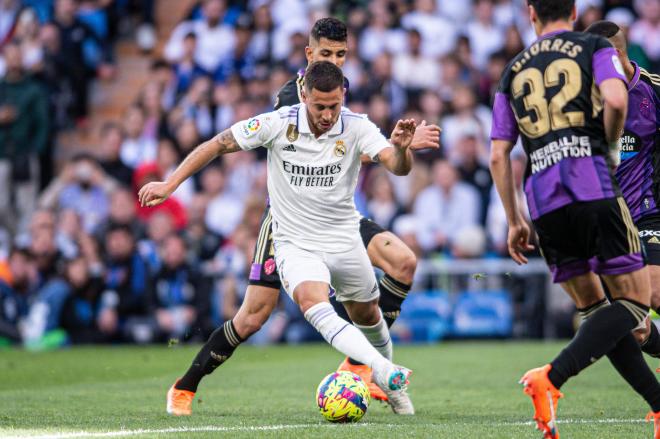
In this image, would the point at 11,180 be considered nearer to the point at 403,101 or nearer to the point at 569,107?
the point at 403,101

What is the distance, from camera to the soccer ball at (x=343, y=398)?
23.7 ft

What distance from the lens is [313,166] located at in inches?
303

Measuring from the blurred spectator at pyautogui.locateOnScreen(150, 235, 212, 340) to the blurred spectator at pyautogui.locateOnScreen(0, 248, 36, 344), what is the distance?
202cm

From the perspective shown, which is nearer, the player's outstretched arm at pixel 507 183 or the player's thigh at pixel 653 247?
the player's outstretched arm at pixel 507 183

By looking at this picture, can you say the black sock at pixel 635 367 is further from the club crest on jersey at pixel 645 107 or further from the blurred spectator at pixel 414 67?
the blurred spectator at pixel 414 67

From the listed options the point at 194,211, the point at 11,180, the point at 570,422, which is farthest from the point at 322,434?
the point at 11,180

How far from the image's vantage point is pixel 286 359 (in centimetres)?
1393

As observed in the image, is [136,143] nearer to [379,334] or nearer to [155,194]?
[379,334]

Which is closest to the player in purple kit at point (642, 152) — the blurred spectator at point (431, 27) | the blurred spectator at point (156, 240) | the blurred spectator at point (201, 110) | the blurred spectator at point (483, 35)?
the blurred spectator at point (156, 240)

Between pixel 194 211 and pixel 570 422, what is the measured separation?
1151 cm

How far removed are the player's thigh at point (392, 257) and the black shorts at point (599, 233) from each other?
8.49ft

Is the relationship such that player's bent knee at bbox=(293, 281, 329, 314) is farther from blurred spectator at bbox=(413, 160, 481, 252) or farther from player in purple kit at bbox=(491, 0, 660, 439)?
blurred spectator at bbox=(413, 160, 481, 252)

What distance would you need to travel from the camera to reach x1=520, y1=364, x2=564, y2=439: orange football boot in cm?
562

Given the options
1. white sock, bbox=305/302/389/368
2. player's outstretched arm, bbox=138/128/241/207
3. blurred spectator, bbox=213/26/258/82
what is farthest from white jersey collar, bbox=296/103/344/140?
blurred spectator, bbox=213/26/258/82
